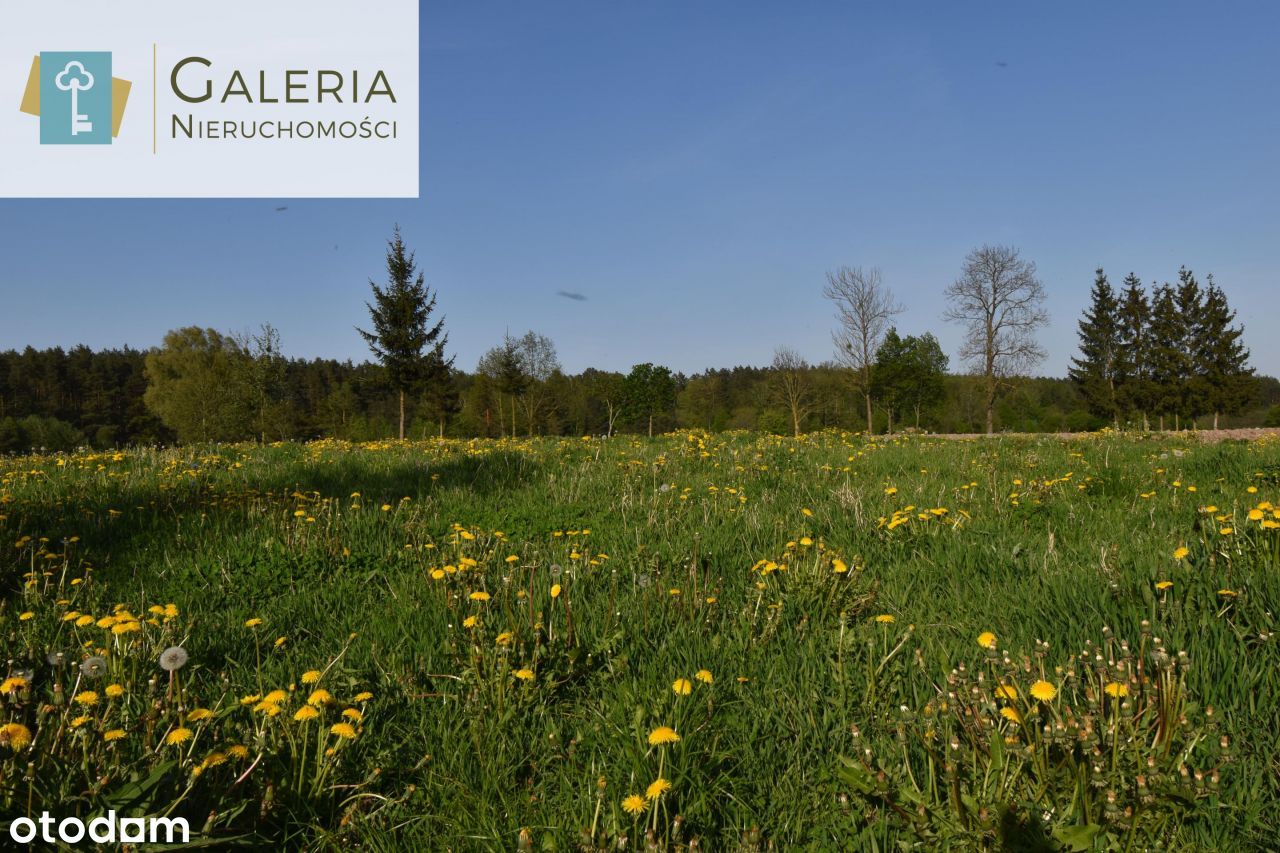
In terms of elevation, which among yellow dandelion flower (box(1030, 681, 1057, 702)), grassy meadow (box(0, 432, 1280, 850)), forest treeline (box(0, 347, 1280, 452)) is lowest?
grassy meadow (box(0, 432, 1280, 850))

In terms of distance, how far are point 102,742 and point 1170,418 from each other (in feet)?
202

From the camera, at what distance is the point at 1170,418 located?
47875mm

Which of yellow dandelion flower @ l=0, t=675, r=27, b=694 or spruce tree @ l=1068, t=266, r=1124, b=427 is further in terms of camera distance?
spruce tree @ l=1068, t=266, r=1124, b=427

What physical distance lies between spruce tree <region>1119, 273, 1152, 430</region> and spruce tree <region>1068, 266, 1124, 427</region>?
0.44m

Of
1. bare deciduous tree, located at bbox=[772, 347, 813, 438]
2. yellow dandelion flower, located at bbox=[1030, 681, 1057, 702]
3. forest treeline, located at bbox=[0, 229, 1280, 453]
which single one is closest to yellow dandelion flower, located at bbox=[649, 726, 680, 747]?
yellow dandelion flower, located at bbox=[1030, 681, 1057, 702]

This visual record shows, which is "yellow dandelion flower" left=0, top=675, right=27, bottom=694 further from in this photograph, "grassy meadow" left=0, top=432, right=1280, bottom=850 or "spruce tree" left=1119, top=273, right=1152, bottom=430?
"spruce tree" left=1119, top=273, right=1152, bottom=430

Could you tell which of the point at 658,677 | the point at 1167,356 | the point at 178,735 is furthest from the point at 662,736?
the point at 1167,356

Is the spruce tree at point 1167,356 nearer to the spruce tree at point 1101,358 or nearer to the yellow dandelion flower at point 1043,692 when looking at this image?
the spruce tree at point 1101,358

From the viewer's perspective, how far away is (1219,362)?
45.2 m

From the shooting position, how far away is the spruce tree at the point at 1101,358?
4925cm

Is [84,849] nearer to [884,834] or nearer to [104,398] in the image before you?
[884,834]

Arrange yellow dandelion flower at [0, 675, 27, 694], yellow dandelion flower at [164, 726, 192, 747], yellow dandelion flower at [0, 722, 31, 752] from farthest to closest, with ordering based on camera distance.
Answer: yellow dandelion flower at [0, 675, 27, 694] → yellow dandelion flower at [164, 726, 192, 747] → yellow dandelion flower at [0, 722, 31, 752]

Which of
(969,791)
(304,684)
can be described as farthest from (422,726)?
(969,791)

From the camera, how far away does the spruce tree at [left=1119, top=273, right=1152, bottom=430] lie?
154 feet
